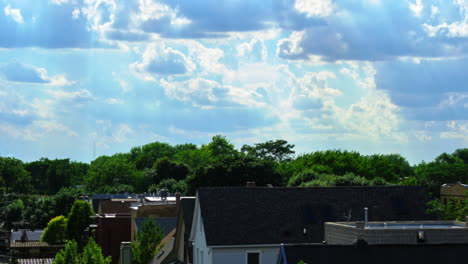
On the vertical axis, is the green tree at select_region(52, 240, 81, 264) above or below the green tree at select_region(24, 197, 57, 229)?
below

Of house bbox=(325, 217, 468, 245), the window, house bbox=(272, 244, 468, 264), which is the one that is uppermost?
house bbox=(325, 217, 468, 245)

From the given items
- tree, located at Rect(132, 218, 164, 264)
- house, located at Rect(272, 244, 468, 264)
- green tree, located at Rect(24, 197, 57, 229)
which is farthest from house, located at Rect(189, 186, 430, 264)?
green tree, located at Rect(24, 197, 57, 229)

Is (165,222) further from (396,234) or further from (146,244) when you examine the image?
(396,234)

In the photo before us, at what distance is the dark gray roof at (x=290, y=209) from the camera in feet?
172

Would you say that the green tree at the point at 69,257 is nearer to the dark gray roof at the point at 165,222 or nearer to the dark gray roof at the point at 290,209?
the dark gray roof at the point at 290,209

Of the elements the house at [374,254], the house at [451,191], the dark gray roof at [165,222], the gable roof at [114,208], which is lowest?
the house at [374,254]

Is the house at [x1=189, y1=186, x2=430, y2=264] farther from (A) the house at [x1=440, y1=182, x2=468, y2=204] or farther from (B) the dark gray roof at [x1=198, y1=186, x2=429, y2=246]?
(A) the house at [x1=440, y1=182, x2=468, y2=204]

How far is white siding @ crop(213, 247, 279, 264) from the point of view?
167ft

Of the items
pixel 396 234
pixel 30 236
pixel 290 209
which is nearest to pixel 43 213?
pixel 30 236

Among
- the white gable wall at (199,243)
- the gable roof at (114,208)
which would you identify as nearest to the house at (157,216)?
the white gable wall at (199,243)

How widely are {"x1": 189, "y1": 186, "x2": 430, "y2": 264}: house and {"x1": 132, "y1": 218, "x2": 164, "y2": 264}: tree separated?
29.9 feet

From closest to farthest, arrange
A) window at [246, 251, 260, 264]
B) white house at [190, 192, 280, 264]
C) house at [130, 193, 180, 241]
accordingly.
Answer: white house at [190, 192, 280, 264]
window at [246, 251, 260, 264]
house at [130, 193, 180, 241]

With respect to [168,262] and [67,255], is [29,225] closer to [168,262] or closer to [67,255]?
[168,262]

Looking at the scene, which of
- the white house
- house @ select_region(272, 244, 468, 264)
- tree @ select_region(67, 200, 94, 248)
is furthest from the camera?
tree @ select_region(67, 200, 94, 248)
